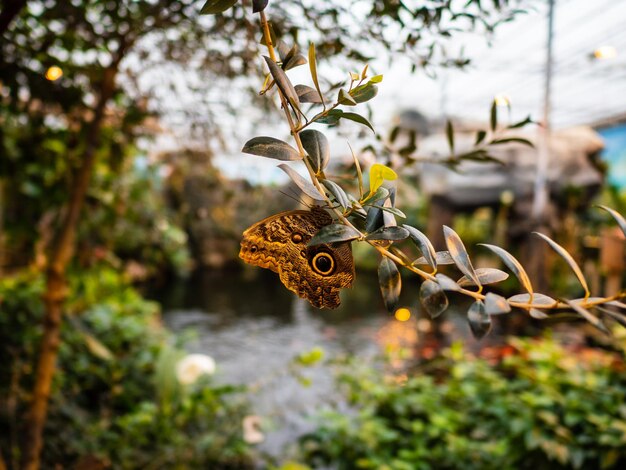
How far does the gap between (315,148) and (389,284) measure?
146mm

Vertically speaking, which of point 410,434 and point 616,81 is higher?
point 616,81

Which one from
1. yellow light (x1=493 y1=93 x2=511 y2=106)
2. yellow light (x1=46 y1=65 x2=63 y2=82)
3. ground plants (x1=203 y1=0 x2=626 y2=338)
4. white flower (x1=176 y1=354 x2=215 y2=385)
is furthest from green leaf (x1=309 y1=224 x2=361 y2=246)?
white flower (x1=176 y1=354 x2=215 y2=385)

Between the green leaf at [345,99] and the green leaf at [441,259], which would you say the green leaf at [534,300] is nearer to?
the green leaf at [441,259]

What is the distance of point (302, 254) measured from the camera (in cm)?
44

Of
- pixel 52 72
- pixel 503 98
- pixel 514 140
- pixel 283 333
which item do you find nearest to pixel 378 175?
pixel 514 140

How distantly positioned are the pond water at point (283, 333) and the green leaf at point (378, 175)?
7.27 feet

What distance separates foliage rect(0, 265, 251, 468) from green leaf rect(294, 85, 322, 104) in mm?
1805

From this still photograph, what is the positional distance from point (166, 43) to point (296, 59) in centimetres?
123

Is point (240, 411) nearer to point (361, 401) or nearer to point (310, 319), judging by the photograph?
point (361, 401)

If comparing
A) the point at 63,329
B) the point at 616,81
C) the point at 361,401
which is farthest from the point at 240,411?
the point at 616,81

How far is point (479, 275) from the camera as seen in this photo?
1.44ft

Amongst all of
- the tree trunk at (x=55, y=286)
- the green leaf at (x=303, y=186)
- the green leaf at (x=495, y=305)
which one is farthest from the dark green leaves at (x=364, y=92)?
the tree trunk at (x=55, y=286)

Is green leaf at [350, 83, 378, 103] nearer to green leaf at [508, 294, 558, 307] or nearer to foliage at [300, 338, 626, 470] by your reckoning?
green leaf at [508, 294, 558, 307]

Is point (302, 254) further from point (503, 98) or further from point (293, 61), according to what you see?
point (503, 98)
